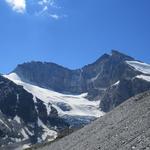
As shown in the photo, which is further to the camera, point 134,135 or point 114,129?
point 114,129

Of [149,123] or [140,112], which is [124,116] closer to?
A: [140,112]

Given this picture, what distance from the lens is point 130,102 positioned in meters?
57.8

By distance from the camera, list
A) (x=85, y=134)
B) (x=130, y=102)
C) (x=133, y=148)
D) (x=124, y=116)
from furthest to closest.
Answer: (x=130, y=102) < (x=85, y=134) < (x=124, y=116) < (x=133, y=148)

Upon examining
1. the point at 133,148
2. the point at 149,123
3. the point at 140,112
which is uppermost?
the point at 140,112

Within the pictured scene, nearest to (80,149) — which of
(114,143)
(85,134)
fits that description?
(114,143)

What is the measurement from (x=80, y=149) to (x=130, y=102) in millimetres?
16240

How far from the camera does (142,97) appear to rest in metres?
57.2

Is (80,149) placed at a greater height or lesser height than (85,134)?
lesser

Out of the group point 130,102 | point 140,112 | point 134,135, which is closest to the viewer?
point 134,135

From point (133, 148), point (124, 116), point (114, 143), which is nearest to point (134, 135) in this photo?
point (114, 143)

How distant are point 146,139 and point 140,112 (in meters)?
14.1

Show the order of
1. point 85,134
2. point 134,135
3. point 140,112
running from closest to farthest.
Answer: point 134,135 → point 140,112 → point 85,134

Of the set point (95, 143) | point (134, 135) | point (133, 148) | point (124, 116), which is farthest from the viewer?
point (124, 116)

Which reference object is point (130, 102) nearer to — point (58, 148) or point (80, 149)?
point (58, 148)
